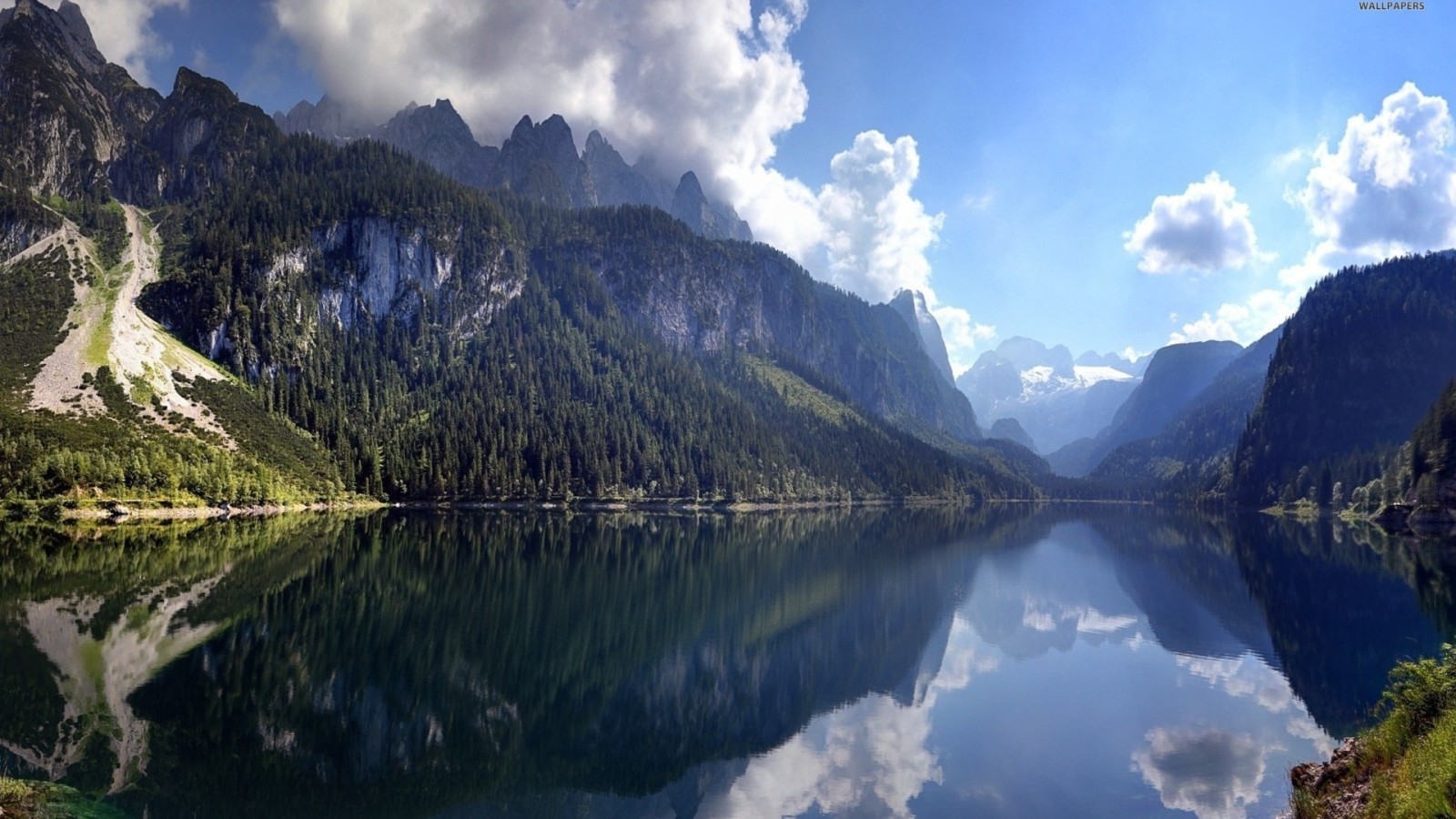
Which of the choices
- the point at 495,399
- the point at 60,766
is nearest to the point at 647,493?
the point at 495,399

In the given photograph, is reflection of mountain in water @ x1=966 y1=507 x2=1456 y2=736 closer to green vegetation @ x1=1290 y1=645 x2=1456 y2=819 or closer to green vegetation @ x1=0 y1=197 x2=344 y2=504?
green vegetation @ x1=1290 y1=645 x2=1456 y2=819

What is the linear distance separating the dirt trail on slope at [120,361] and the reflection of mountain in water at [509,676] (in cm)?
8145

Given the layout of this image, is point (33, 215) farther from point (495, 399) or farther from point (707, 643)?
point (707, 643)

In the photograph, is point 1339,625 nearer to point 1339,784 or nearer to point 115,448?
point 1339,784

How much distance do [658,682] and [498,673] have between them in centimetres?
751

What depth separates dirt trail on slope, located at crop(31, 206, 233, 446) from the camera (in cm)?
11844

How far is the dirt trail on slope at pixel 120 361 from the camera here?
118438 millimetres

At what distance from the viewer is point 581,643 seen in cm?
4134

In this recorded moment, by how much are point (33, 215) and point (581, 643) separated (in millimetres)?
243062

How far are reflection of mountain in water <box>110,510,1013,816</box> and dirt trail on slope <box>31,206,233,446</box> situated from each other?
267 ft

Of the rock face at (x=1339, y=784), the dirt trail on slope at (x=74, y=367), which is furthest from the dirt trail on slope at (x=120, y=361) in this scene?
the rock face at (x=1339, y=784)

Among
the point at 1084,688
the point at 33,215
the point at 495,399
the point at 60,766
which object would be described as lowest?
the point at 1084,688

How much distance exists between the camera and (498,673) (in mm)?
34219

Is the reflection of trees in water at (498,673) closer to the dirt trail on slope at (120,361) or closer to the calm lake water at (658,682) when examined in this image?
the calm lake water at (658,682)
